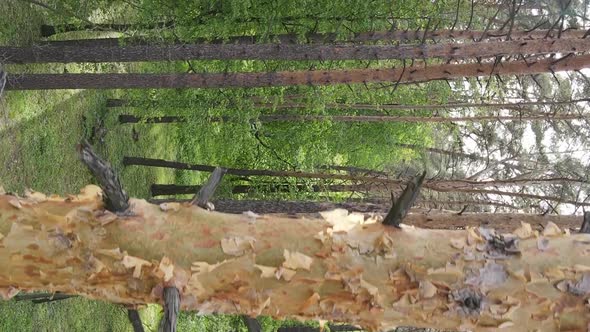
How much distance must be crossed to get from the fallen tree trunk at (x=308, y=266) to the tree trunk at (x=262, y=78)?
416cm

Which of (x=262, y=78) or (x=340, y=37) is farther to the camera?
(x=340, y=37)

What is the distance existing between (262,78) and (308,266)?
4.62 metres

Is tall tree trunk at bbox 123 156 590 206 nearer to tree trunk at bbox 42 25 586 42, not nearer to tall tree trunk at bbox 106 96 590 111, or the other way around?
tall tree trunk at bbox 106 96 590 111

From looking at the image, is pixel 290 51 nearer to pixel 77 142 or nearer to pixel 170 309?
→ pixel 77 142

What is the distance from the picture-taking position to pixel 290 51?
21.4 feet

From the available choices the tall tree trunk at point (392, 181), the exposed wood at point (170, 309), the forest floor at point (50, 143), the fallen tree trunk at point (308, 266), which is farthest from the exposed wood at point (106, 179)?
the tall tree trunk at point (392, 181)

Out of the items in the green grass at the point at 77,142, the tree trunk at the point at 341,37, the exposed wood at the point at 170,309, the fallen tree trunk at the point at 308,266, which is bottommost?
the exposed wood at the point at 170,309

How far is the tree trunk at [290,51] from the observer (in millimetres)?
5836

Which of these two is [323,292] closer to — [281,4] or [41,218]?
[41,218]

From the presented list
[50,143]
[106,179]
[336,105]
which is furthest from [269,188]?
[106,179]

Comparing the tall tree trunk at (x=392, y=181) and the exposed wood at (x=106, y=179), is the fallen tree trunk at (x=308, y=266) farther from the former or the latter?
the tall tree trunk at (x=392, y=181)

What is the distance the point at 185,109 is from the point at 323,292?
7895 millimetres

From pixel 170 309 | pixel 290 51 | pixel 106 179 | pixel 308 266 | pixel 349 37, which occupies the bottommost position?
pixel 170 309

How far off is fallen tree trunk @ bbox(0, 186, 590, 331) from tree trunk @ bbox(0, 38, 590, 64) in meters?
3.47
